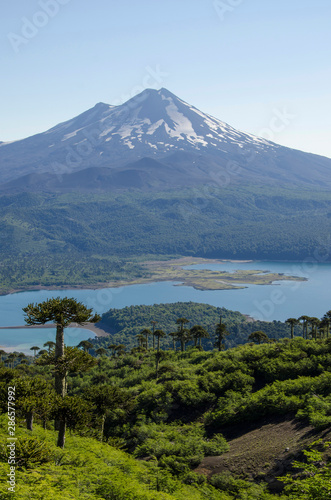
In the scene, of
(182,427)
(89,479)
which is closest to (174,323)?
(182,427)

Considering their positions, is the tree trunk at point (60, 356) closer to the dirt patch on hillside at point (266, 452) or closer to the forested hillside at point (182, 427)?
the forested hillside at point (182, 427)

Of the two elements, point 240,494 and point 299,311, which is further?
point 299,311

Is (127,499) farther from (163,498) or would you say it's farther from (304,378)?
(304,378)

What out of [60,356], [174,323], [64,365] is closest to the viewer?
[64,365]

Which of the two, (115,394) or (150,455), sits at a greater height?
(115,394)

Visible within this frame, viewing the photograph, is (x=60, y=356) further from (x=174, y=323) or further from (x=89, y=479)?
(x=174, y=323)

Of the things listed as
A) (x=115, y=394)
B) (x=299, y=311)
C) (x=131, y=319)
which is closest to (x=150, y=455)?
(x=115, y=394)

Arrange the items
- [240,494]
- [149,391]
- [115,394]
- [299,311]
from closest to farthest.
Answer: [240,494] → [115,394] → [149,391] → [299,311]
